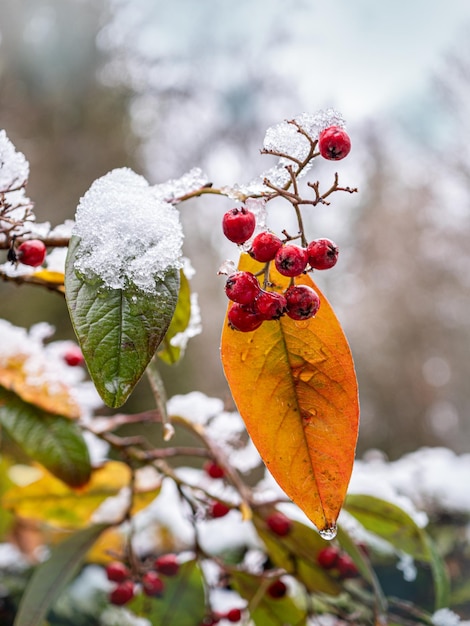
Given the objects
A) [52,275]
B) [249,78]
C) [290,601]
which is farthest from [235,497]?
[249,78]

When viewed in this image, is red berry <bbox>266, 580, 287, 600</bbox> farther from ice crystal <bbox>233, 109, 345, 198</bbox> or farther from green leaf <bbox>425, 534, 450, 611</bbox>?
ice crystal <bbox>233, 109, 345, 198</bbox>

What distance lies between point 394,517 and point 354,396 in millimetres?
245

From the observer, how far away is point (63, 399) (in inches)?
18.3

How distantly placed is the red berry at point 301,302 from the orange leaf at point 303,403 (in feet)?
0.07

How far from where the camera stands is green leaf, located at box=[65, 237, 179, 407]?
0.77 feet

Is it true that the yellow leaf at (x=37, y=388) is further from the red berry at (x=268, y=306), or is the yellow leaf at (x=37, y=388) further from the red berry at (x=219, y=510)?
the red berry at (x=268, y=306)

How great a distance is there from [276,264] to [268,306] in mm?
20

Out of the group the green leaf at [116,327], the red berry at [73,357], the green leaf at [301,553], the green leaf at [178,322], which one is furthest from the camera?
the red berry at [73,357]

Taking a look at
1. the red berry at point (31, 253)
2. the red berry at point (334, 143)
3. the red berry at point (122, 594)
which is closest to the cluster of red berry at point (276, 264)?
the red berry at point (334, 143)

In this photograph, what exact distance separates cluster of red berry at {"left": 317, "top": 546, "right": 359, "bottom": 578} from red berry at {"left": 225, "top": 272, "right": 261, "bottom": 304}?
29 cm

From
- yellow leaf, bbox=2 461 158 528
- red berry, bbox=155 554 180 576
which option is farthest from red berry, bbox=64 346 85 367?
red berry, bbox=155 554 180 576

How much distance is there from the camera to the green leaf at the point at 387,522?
47 centimetres

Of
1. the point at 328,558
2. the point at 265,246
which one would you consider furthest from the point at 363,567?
the point at 265,246

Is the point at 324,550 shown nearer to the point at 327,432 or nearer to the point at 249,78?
the point at 327,432
